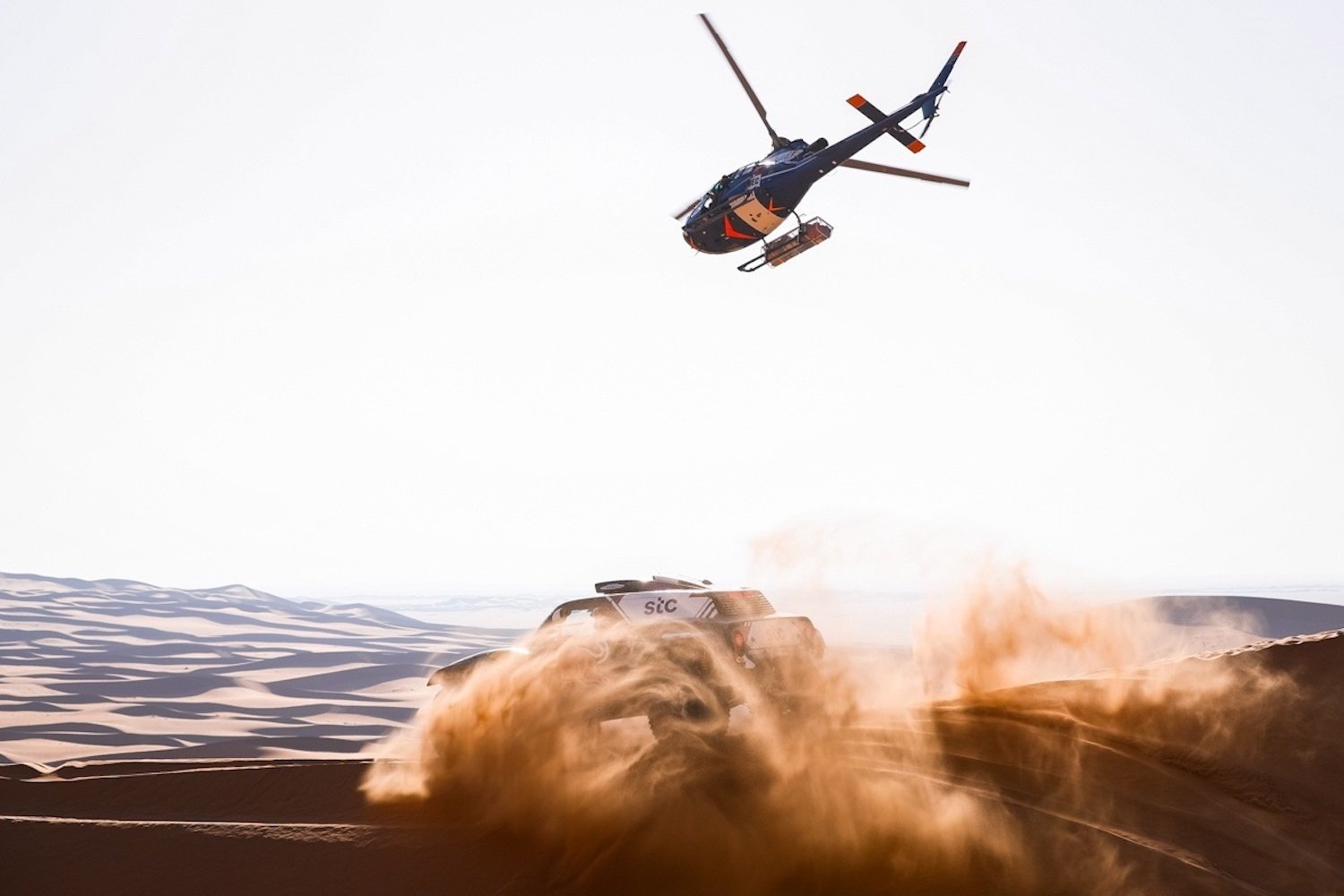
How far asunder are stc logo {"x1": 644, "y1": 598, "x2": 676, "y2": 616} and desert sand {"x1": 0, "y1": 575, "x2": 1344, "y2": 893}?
1.24m

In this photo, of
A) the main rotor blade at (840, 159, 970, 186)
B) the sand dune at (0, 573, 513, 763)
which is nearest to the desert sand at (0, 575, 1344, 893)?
the main rotor blade at (840, 159, 970, 186)

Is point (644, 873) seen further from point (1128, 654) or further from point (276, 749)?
point (276, 749)

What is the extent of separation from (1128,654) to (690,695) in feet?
15.4

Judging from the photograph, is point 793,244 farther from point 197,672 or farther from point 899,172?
point 197,672

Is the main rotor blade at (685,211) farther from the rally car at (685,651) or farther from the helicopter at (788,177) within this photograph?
the rally car at (685,651)

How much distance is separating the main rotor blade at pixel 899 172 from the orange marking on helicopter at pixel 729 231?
2.41 m

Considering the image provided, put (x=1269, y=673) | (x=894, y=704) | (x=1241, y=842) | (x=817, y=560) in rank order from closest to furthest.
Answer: (x=1241, y=842) → (x=1269, y=673) → (x=894, y=704) → (x=817, y=560)

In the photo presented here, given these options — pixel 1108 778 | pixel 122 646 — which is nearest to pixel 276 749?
pixel 1108 778

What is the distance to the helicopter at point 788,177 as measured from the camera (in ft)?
66.8

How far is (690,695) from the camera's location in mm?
9383

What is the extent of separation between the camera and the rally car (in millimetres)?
9414

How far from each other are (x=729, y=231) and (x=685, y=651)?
43.4 feet

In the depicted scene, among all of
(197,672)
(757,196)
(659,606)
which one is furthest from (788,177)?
(197,672)

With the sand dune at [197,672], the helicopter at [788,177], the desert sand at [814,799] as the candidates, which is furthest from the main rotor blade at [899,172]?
the sand dune at [197,672]
